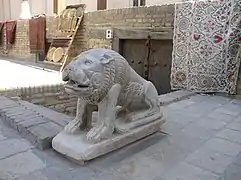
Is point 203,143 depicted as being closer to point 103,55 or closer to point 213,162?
point 213,162

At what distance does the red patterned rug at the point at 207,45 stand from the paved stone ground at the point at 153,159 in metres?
1.46

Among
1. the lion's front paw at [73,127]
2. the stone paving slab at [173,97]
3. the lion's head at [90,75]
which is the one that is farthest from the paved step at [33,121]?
the stone paving slab at [173,97]

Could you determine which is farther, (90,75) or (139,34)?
(139,34)

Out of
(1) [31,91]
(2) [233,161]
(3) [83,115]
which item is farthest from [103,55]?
(1) [31,91]

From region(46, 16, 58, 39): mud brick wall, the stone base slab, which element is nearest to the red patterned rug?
the stone base slab

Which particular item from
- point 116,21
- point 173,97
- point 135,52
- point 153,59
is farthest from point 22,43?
point 173,97

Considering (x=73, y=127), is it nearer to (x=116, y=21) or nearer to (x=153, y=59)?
(x=153, y=59)

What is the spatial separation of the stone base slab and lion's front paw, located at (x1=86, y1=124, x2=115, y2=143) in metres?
0.03

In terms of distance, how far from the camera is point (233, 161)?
5.05 feet

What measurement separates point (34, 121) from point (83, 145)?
0.67 m

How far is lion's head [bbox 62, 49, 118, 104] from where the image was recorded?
4.50 ft

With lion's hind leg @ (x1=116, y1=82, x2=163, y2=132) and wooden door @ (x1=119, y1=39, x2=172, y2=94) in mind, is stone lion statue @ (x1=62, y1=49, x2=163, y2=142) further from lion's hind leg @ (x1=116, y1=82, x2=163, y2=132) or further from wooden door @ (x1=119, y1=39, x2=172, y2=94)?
wooden door @ (x1=119, y1=39, x2=172, y2=94)

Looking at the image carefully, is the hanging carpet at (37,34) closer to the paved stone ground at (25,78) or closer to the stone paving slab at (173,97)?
the paved stone ground at (25,78)

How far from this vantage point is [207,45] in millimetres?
3480
